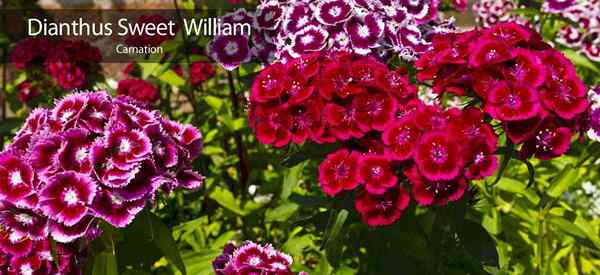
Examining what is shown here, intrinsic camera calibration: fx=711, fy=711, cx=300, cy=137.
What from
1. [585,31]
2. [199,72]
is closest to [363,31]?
[199,72]

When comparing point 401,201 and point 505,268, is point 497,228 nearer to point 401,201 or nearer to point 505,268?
point 505,268

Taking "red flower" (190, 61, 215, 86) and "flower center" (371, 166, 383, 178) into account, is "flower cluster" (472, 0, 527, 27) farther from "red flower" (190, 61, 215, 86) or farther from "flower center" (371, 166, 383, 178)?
"flower center" (371, 166, 383, 178)

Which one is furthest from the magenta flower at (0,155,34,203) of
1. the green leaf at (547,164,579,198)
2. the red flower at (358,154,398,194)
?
the green leaf at (547,164,579,198)

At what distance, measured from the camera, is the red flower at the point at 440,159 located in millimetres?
1959

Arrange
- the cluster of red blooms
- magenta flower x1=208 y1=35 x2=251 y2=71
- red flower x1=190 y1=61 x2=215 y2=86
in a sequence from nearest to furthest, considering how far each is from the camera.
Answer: the cluster of red blooms < magenta flower x1=208 y1=35 x2=251 y2=71 < red flower x1=190 y1=61 x2=215 y2=86

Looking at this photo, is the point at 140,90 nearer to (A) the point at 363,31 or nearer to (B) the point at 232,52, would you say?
(B) the point at 232,52

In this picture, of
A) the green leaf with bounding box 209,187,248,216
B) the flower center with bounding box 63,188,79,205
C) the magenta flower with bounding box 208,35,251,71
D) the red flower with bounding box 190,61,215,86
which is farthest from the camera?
the red flower with bounding box 190,61,215,86

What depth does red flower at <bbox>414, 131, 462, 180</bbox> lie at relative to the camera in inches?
77.1

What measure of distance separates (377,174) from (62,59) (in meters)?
2.13

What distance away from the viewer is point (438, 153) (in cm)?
197

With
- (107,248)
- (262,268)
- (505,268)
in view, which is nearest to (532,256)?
(505,268)

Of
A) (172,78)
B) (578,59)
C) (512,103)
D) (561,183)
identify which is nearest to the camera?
(512,103)

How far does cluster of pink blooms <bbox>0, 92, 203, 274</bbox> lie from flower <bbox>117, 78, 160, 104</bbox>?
1972 mm

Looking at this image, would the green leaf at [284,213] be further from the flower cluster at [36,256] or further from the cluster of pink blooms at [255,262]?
the flower cluster at [36,256]
